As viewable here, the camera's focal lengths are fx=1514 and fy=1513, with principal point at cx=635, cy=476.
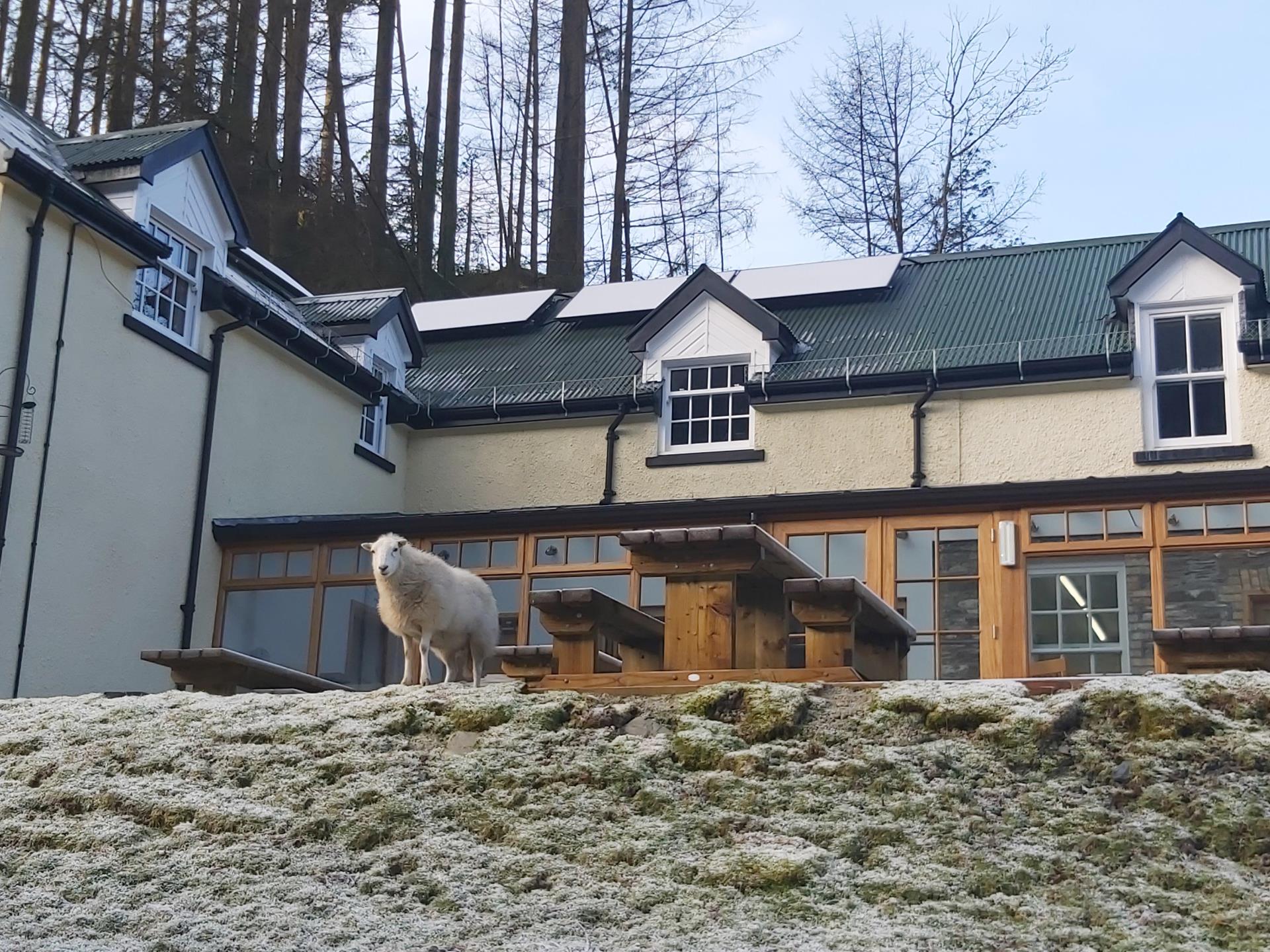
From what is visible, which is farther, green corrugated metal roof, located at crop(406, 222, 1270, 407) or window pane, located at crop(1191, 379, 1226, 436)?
green corrugated metal roof, located at crop(406, 222, 1270, 407)

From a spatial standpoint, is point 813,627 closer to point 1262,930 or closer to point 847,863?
point 847,863

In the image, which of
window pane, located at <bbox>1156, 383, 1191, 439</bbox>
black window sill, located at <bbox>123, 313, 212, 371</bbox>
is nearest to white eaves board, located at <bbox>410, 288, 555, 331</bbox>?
black window sill, located at <bbox>123, 313, 212, 371</bbox>

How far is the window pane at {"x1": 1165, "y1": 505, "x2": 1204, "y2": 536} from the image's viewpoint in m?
16.1

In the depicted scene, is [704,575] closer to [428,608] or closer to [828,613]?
[828,613]

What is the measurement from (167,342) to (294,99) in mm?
18128

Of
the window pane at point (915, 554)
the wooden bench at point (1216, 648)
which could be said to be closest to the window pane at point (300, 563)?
the window pane at point (915, 554)

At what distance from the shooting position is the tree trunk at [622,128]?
36.9 metres

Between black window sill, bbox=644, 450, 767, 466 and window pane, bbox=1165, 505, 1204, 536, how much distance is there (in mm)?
5760

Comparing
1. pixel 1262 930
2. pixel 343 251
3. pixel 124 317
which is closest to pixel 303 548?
pixel 124 317

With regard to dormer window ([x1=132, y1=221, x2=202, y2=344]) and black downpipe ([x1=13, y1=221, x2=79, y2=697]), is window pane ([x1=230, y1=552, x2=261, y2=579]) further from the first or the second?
black downpipe ([x1=13, y1=221, x2=79, y2=697])

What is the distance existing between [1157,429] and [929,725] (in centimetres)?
1186

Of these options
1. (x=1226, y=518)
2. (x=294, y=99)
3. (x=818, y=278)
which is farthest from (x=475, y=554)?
(x=294, y=99)

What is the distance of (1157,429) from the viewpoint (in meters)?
19.0

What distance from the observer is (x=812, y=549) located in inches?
684
